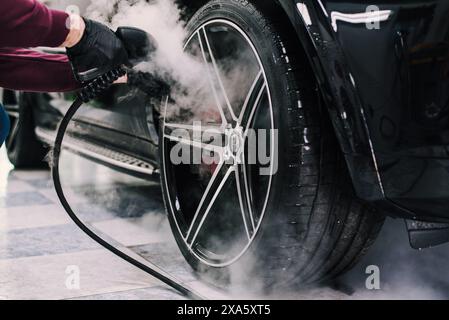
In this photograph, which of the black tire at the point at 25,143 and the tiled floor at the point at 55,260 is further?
the black tire at the point at 25,143

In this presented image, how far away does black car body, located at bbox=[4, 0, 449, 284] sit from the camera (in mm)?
1167

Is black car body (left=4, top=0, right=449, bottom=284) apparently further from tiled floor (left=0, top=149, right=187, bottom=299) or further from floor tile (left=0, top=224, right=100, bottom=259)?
floor tile (left=0, top=224, right=100, bottom=259)

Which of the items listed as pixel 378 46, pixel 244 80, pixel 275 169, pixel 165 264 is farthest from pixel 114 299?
pixel 378 46

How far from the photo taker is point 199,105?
1.79m

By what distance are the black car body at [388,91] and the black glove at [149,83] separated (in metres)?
0.57

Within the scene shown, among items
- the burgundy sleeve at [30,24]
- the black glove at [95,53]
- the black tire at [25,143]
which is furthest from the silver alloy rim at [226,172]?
the black tire at [25,143]

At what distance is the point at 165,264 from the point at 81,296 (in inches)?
14.0

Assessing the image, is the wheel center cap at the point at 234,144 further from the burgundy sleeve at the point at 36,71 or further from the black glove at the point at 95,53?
the burgundy sleeve at the point at 36,71

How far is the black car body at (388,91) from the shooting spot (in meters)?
1.17

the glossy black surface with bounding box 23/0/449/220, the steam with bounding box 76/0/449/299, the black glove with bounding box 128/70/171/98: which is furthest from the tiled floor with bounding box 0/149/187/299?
the glossy black surface with bounding box 23/0/449/220

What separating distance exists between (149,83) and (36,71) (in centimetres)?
36

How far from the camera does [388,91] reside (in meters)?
1.20

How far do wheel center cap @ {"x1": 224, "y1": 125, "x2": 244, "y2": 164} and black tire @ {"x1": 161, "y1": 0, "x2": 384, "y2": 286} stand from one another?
18cm

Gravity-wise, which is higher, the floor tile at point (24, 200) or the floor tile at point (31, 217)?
the floor tile at point (24, 200)
